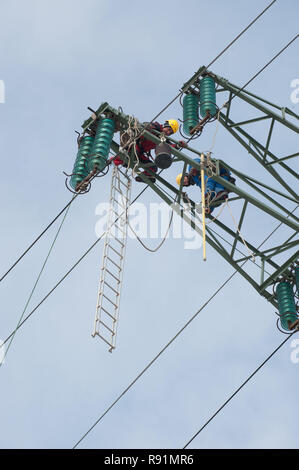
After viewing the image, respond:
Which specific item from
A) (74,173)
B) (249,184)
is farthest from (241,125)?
(74,173)

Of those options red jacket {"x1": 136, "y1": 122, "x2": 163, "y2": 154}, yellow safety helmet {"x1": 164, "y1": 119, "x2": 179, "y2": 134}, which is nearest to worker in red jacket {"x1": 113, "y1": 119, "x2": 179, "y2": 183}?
red jacket {"x1": 136, "y1": 122, "x2": 163, "y2": 154}

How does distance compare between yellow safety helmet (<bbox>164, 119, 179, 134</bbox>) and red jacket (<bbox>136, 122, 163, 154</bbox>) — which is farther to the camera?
yellow safety helmet (<bbox>164, 119, 179, 134</bbox>)

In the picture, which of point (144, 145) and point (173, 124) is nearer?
point (144, 145)

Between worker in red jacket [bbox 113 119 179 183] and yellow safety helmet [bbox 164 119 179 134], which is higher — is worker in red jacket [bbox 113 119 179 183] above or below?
below

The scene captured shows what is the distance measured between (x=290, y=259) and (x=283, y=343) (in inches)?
66.4

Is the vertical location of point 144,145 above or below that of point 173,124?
below

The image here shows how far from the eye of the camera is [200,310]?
724 inches

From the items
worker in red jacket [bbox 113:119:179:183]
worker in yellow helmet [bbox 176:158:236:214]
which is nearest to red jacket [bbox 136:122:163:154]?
worker in red jacket [bbox 113:119:179:183]

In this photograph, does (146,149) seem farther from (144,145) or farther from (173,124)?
(173,124)

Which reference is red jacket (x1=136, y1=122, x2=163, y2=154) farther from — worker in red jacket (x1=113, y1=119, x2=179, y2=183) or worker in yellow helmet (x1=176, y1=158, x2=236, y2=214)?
worker in yellow helmet (x1=176, y1=158, x2=236, y2=214)

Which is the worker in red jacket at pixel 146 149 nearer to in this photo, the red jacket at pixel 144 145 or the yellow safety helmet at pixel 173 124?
the red jacket at pixel 144 145

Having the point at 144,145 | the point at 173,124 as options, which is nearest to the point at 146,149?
the point at 144,145

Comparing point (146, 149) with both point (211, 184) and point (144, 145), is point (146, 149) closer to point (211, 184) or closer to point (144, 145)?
point (144, 145)

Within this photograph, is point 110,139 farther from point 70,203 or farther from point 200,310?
point 200,310
